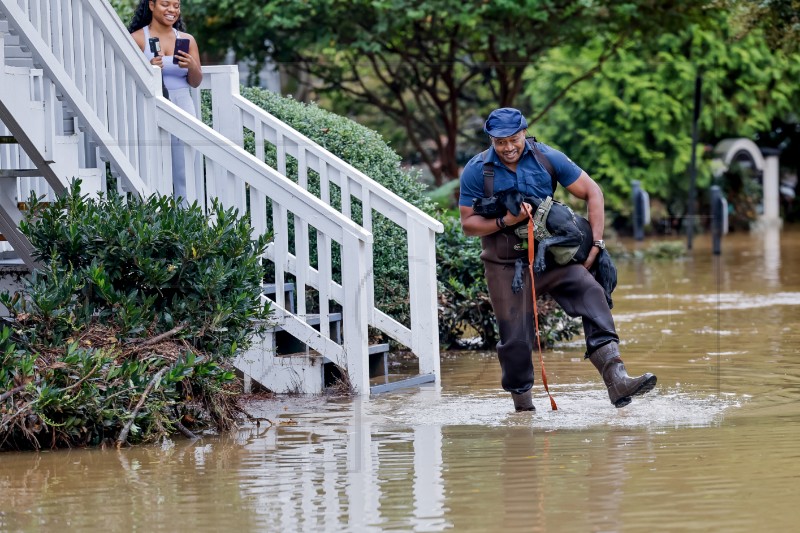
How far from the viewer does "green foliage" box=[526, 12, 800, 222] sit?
3431 cm

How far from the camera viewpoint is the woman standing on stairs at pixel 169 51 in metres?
10.4

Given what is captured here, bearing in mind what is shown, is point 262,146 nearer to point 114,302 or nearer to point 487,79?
point 114,302

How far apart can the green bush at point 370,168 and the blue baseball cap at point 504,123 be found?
265 cm

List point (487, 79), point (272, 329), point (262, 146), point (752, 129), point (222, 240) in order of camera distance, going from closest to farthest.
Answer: point (222, 240) < point (272, 329) < point (262, 146) < point (487, 79) < point (752, 129)

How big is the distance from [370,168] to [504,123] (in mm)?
3129

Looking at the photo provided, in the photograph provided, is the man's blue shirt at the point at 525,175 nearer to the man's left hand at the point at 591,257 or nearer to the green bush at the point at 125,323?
the man's left hand at the point at 591,257

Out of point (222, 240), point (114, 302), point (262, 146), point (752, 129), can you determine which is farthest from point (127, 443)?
point (752, 129)

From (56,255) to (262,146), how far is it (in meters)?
2.80

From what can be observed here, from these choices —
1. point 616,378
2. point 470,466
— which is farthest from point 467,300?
point 470,466

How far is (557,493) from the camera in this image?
620cm

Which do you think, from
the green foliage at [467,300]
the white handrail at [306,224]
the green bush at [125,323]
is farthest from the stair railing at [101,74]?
the green foliage at [467,300]

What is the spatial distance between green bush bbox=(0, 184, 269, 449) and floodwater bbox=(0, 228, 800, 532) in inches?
7.8

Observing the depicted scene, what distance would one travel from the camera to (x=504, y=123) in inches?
326

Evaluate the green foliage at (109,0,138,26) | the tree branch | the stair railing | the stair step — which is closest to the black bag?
the tree branch
